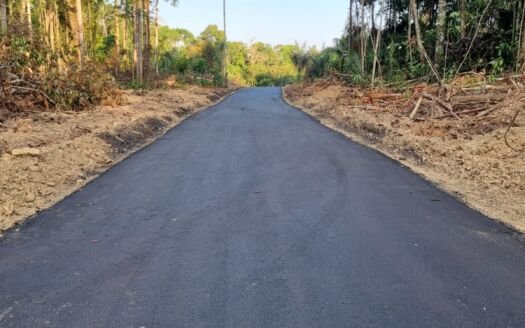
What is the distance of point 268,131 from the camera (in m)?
13.0

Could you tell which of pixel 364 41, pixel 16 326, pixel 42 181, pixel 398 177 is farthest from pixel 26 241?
pixel 364 41

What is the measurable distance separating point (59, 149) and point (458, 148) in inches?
298

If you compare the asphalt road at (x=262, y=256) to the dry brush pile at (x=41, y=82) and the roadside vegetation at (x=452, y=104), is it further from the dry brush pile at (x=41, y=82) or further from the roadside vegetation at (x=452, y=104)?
the dry brush pile at (x=41, y=82)

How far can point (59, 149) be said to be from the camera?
841 cm

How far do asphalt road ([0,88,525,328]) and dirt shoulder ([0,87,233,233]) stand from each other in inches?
16.5

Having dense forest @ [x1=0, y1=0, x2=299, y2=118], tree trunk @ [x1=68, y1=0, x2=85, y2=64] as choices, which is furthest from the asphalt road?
tree trunk @ [x1=68, y1=0, x2=85, y2=64]

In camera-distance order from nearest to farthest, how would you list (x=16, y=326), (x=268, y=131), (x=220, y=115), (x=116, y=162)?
(x=16, y=326) < (x=116, y=162) < (x=268, y=131) < (x=220, y=115)

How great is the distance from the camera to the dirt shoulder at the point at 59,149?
6273 mm

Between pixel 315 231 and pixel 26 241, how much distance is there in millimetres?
3092

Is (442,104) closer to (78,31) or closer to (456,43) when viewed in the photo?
(456,43)

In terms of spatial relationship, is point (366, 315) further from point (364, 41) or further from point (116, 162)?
point (364, 41)

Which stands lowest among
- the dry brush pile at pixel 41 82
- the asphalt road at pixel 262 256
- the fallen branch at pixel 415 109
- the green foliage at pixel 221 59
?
the asphalt road at pixel 262 256

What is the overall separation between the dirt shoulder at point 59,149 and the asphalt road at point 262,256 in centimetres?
42

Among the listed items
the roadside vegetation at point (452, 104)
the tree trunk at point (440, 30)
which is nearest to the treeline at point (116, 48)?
the roadside vegetation at point (452, 104)
